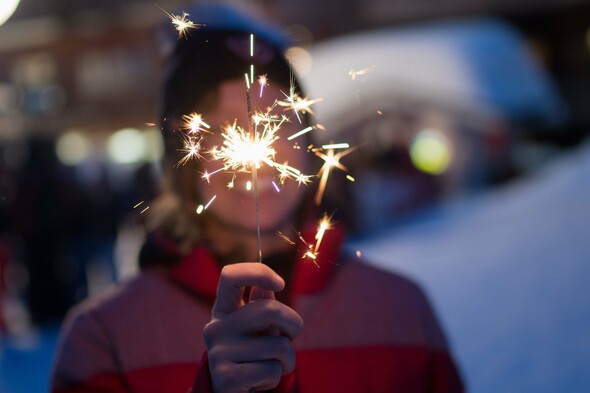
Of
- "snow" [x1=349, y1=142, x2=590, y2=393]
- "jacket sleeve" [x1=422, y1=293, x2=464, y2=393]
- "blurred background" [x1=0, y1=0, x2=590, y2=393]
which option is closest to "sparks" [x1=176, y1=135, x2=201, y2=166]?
"blurred background" [x1=0, y1=0, x2=590, y2=393]

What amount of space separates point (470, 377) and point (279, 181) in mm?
1436

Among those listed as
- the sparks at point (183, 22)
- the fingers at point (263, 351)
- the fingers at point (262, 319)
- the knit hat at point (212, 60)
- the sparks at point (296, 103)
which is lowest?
the fingers at point (263, 351)

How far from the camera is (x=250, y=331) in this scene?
601mm

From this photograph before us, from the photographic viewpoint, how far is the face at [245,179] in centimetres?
71

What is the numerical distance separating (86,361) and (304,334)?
429 millimetres

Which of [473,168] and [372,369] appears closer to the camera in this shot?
[372,369]

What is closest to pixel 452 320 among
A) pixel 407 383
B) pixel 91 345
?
pixel 407 383

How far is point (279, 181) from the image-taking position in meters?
0.73

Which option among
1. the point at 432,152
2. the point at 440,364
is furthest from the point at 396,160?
the point at 440,364

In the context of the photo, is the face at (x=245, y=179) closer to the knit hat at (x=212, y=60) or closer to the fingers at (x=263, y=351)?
the knit hat at (x=212, y=60)

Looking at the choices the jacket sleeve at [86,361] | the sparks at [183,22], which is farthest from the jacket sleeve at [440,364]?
the sparks at [183,22]

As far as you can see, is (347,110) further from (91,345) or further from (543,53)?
(543,53)

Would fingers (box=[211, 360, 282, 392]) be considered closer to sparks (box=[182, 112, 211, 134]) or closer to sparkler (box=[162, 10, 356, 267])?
sparkler (box=[162, 10, 356, 267])

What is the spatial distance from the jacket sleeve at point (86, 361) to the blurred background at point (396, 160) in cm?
24
